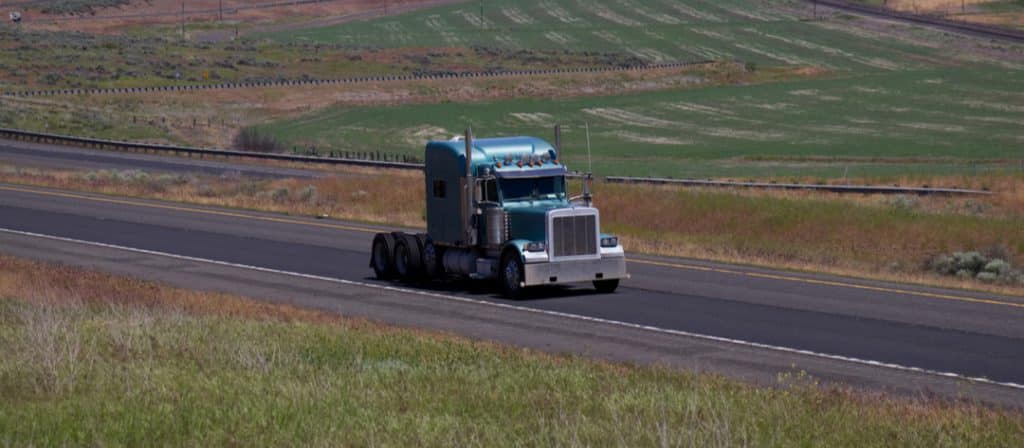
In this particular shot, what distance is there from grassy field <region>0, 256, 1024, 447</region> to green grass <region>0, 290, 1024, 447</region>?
3 centimetres

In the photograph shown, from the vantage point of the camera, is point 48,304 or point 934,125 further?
point 934,125

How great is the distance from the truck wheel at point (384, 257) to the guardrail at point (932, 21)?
126237 mm

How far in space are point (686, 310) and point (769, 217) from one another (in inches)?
768

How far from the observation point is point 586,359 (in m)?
17.8

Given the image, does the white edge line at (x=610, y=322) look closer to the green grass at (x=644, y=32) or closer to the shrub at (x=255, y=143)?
the shrub at (x=255, y=143)

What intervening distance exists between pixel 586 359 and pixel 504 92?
321 ft

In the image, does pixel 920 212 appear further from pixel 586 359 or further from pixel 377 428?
pixel 377 428

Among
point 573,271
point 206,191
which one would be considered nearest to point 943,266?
point 573,271

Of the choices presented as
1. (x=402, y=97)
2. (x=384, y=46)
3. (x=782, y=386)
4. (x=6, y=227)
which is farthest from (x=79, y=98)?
(x=782, y=386)

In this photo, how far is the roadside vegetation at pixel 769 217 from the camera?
37000 mm

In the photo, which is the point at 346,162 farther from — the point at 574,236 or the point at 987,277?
the point at 574,236

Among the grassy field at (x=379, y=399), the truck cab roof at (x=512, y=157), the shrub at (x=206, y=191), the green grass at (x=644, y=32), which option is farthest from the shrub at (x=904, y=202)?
the green grass at (x=644, y=32)

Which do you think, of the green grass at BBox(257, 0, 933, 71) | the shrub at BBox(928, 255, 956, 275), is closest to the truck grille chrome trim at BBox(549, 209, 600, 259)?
the shrub at BBox(928, 255, 956, 275)

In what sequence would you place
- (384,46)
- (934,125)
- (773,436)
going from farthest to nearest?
(384,46)
(934,125)
(773,436)
